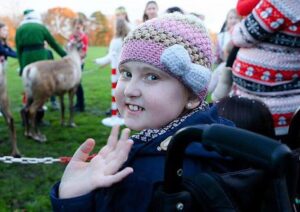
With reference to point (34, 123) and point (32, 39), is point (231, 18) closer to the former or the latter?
point (32, 39)

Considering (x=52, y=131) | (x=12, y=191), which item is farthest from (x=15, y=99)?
(x=12, y=191)

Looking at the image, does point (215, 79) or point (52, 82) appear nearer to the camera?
point (215, 79)

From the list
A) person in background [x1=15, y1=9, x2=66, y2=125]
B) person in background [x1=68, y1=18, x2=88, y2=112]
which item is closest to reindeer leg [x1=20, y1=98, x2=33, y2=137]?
person in background [x1=15, y1=9, x2=66, y2=125]

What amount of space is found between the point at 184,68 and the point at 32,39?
20.1 feet

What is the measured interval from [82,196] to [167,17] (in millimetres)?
686

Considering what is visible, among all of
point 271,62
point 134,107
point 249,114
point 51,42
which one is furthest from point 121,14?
point 134,107

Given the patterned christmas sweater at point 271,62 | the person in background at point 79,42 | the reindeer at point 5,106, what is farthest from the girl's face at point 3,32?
the patterned christmas sweater at point 271,62

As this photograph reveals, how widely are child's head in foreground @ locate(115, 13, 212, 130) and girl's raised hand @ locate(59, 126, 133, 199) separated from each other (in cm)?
12

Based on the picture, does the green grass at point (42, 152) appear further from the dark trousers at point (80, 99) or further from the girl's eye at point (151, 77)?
the girl's eye at point (151, 77)

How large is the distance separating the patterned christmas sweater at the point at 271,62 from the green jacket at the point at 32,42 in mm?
5214

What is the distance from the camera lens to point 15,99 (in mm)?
11297

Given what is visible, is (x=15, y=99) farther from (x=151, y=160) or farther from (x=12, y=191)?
(x=151, y=160)

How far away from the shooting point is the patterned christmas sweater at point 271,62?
2.38m

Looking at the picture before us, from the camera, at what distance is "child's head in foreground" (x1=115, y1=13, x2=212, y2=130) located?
1431mm
